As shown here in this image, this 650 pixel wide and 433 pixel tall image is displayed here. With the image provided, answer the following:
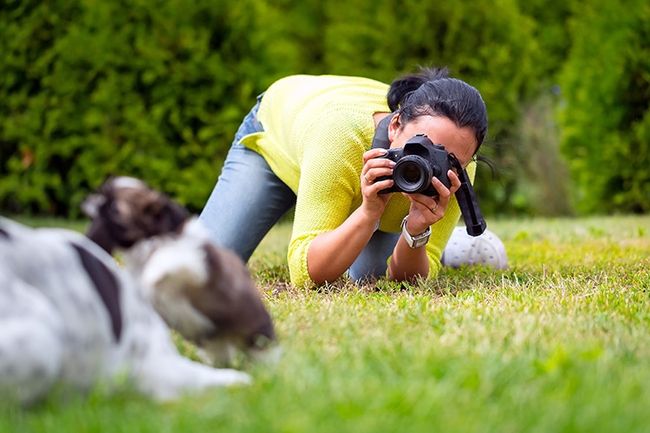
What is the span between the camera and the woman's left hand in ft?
9.30

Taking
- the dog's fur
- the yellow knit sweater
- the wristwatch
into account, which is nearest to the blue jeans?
the yellow knit sweater

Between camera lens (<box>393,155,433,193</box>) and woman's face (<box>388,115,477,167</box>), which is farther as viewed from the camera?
woman's face (<box>388,115,477,167</box>)

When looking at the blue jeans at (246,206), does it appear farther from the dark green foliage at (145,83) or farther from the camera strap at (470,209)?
the dark green foliage at (145,83)

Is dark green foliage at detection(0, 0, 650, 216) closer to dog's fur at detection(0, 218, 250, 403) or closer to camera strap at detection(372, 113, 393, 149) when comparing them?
camera strap at detection(372, 113, 393, 149)

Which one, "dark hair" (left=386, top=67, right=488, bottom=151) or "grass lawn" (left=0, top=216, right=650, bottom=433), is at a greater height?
"dark hair" (left=386, top=67, right=488, bottom=151)

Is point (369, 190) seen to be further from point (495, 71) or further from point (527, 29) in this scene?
point (527, 29)

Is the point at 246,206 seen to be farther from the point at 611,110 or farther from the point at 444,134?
the point at 611,110

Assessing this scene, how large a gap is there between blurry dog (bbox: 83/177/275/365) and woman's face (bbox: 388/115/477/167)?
3.99ft

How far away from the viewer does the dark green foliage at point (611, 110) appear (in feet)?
26.3

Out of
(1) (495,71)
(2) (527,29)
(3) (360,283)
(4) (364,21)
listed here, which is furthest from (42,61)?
(3) (360,283)

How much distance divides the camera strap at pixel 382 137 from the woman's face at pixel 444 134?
0.28 ft

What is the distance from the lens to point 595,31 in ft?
27.7

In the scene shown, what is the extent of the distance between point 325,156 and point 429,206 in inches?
18.3

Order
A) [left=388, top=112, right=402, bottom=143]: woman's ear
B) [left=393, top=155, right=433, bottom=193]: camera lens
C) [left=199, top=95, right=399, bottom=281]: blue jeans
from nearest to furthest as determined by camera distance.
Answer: [left=393, top=155, right=433, bottom=193]: camera lens, [left=388, top=112, right=402, bottom=143]: woman's ear, [left=199, top=95, right=399, bottom=281]: blue jeans
